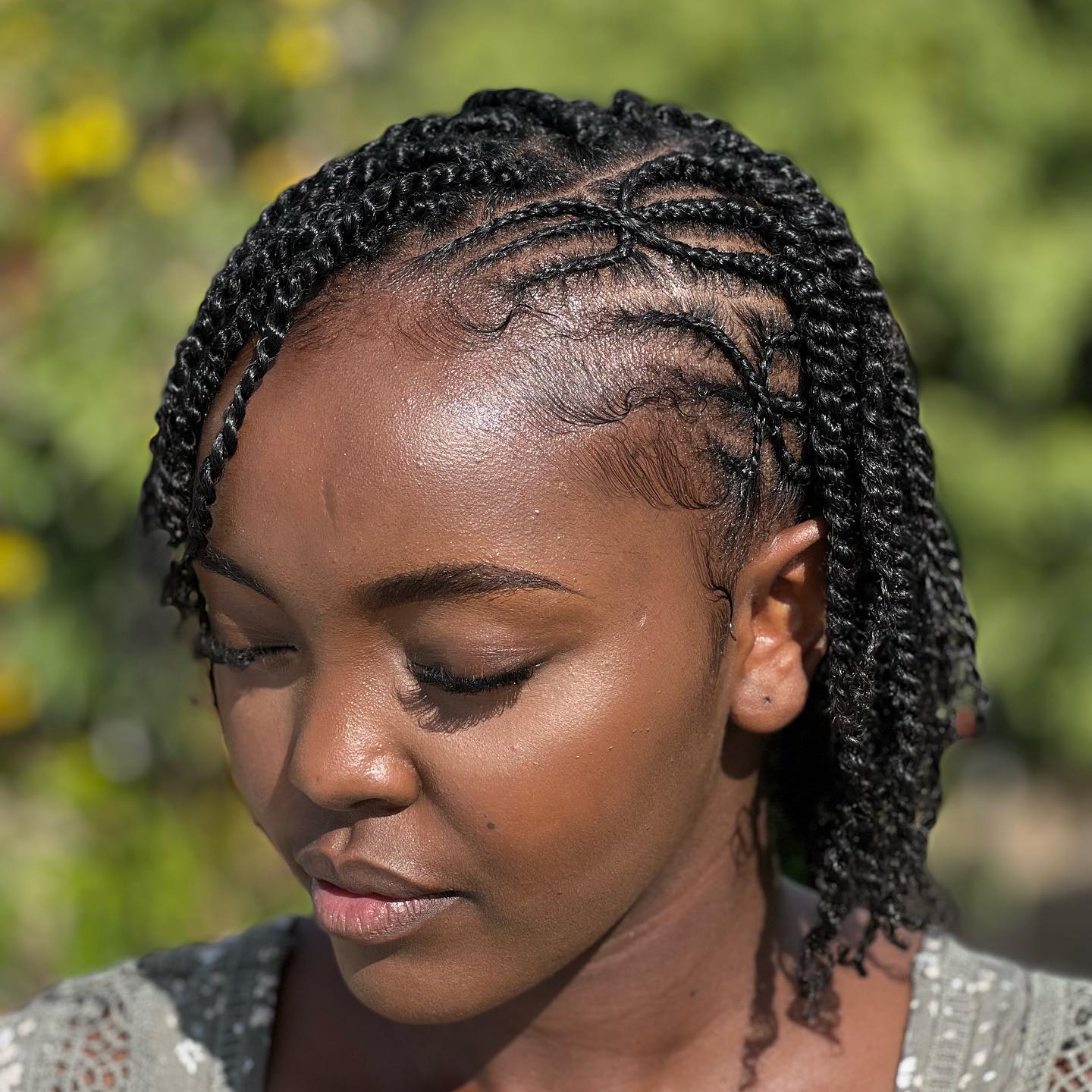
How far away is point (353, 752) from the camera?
1.69 m

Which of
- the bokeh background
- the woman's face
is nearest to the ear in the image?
the woman's face

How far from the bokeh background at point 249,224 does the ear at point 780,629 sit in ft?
5.41

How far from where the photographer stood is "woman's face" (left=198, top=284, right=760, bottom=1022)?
166cm

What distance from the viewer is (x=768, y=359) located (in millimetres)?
1819

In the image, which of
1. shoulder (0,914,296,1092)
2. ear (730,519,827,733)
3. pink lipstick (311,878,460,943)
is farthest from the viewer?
shoulder (0,914,296,1092)

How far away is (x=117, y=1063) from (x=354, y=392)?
1.14 m

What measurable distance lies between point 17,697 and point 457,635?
2756 mm

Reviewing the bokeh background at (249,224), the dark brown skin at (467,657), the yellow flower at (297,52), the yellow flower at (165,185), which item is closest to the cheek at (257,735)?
the dark brown skin at (467,657)

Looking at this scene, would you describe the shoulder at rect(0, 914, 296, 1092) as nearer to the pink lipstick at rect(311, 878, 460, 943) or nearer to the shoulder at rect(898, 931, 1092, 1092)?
the pink lipstick at rect(311, 878, 460, 943)

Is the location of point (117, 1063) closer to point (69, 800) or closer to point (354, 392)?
point (354, 392)

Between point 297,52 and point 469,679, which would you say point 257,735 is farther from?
point 297,52

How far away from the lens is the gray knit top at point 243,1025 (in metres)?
2.04

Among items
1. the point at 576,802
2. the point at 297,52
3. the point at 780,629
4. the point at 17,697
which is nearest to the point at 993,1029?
the point at 780,629

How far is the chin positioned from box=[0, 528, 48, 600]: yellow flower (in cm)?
250
